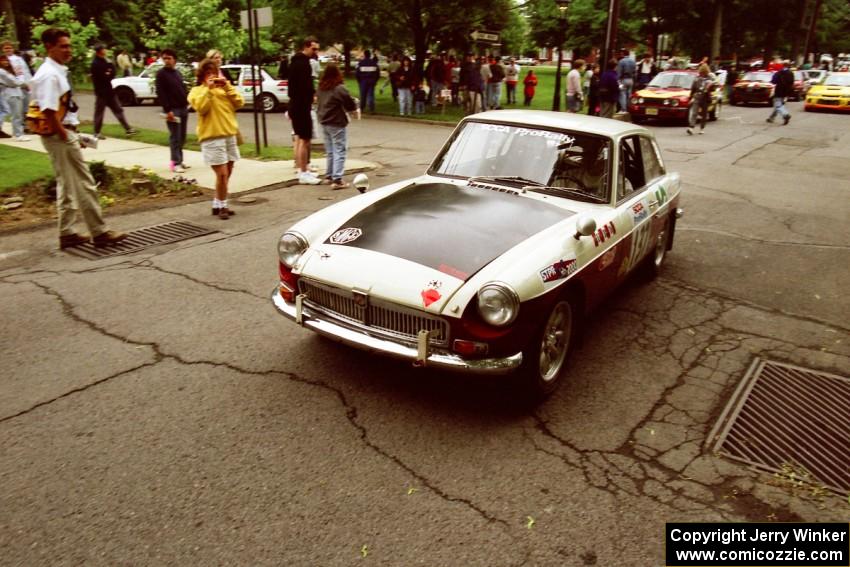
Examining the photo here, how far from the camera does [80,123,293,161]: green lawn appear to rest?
12148mm

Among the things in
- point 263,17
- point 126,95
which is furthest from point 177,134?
point 126,95

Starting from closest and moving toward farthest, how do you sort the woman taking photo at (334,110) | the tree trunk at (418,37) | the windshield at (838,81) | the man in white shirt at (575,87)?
the woman taking photo at (334,110)
the man in white shirt at (575,87)
the tree trunk at (418,37)
the windshield at (838,81)

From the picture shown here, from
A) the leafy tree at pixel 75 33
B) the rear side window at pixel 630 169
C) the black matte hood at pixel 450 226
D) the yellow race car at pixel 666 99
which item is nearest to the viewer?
the black matte hood at pixel 450 226

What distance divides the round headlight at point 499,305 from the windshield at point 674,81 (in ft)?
61.9

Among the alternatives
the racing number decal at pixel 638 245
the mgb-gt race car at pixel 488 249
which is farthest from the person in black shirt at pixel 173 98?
the racing number decal at pixel 638 245

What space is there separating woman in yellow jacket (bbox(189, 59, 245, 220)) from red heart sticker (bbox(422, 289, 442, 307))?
5.00 meters

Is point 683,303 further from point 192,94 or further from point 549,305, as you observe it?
point 192,94

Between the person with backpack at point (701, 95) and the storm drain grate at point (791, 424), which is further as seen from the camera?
the person with backpack at point (701, 95)

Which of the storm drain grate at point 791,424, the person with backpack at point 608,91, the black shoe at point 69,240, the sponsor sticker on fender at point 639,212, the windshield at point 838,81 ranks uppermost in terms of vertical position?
the windshield at point 838,81

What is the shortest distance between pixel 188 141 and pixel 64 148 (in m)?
7.74

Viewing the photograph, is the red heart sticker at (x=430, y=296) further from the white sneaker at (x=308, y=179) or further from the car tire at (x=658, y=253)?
the white sneaker at (x=308, y=179)

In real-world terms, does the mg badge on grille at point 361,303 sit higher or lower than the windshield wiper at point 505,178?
lower

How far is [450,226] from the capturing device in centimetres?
403

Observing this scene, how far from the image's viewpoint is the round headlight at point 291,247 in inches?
159
